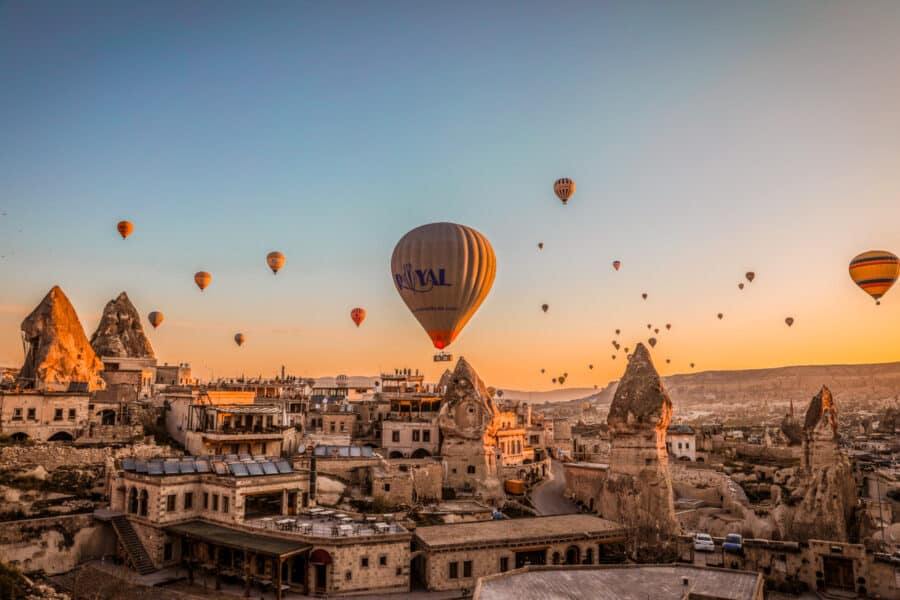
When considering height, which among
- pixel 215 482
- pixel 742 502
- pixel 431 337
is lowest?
pixel 742 502

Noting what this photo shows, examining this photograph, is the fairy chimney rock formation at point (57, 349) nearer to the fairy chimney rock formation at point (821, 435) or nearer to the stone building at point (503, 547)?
the stone building at point (503, 547)

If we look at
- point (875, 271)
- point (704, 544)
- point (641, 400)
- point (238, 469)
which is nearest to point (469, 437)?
point (641, 400)

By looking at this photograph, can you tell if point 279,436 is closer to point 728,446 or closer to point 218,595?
point 218,595

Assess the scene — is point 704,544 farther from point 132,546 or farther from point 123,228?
point 123,228

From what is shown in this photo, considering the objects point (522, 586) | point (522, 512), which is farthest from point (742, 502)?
point (522, 586)

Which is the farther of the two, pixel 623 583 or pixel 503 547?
pixel 503 547

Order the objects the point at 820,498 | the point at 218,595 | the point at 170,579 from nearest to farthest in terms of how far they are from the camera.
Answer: the point at 218,595, the point at 170,579, the point at 820,498
